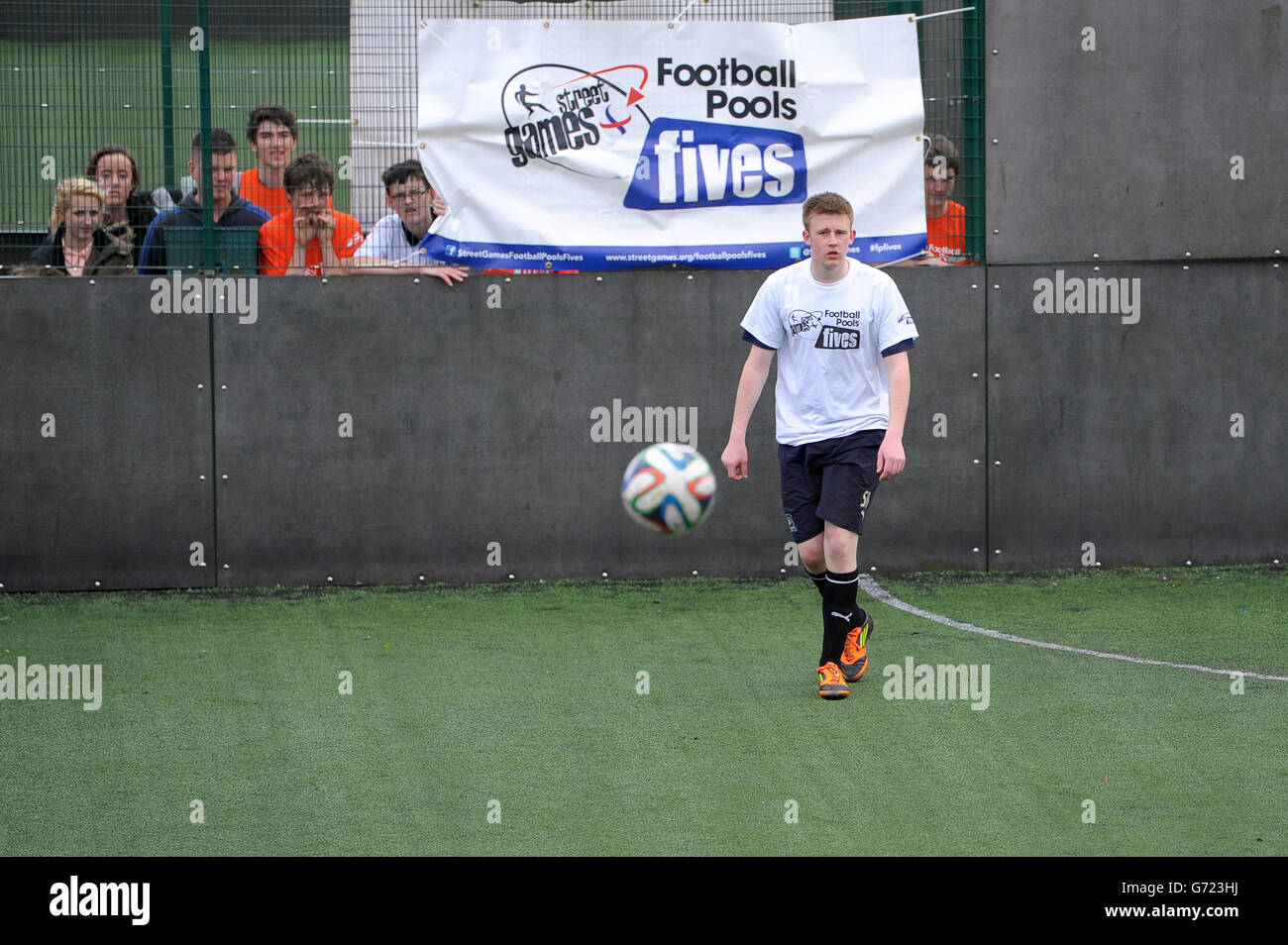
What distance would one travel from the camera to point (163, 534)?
10.0 meters

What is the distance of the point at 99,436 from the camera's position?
32.6 feet

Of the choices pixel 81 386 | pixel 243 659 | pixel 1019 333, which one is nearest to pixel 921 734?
pixel 243 659

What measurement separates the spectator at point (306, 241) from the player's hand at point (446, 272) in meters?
0.47

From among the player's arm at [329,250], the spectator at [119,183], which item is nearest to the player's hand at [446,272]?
the player's arm at [329,250]

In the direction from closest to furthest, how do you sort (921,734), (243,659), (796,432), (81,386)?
(921,734), (796,432), (243,659), (81,386)

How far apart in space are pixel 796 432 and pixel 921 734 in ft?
5.20

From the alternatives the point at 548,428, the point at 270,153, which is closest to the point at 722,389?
the point at 548,428

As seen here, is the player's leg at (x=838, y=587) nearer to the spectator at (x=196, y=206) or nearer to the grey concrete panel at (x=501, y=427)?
the grey concrete panel at (x=501, y=427)

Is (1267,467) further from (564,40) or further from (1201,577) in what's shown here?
(564,40)

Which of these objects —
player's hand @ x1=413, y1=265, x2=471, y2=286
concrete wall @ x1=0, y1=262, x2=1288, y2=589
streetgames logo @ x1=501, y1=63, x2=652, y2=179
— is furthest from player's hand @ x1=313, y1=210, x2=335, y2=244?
streetgames logo @ x1=501, y1=63, x2=652, y2=179

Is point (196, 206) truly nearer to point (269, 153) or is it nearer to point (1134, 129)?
point (269, 153)

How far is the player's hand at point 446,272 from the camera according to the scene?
1006cm

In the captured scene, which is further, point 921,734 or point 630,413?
point 630,413

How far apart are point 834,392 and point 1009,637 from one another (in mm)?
2007
